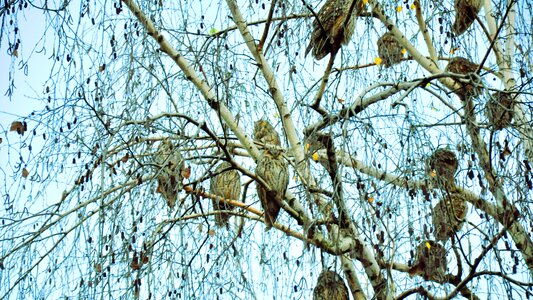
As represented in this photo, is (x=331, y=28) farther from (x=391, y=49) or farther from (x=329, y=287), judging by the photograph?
(x=329, y=287)

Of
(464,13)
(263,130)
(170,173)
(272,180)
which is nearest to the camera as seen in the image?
(170,173)

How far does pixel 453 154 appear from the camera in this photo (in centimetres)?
427

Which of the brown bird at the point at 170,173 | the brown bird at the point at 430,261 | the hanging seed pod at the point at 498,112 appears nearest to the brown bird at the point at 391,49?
the hanging seed pod at the point at 498,112

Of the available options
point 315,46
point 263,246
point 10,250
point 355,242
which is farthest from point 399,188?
point 10,250

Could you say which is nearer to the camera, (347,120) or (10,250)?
(347,120)

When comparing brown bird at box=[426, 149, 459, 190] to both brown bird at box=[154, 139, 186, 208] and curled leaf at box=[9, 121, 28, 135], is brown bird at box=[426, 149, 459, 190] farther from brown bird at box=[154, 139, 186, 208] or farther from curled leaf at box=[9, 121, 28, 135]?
curled leaf at box=[9, 121, 28, 135]

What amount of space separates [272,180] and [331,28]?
100cm

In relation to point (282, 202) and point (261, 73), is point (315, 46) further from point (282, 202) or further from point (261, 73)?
point (282, 202)

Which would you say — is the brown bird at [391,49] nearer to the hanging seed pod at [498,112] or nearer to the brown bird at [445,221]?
the hanging seed pod at [498,112]

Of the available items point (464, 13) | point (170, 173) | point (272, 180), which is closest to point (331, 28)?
point (272, 180)

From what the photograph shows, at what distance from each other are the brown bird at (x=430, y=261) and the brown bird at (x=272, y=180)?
0.97m

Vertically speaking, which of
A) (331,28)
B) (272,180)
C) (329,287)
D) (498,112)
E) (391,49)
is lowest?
(329,287)

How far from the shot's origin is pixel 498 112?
4020 mm

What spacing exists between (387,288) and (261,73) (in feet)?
6.00
